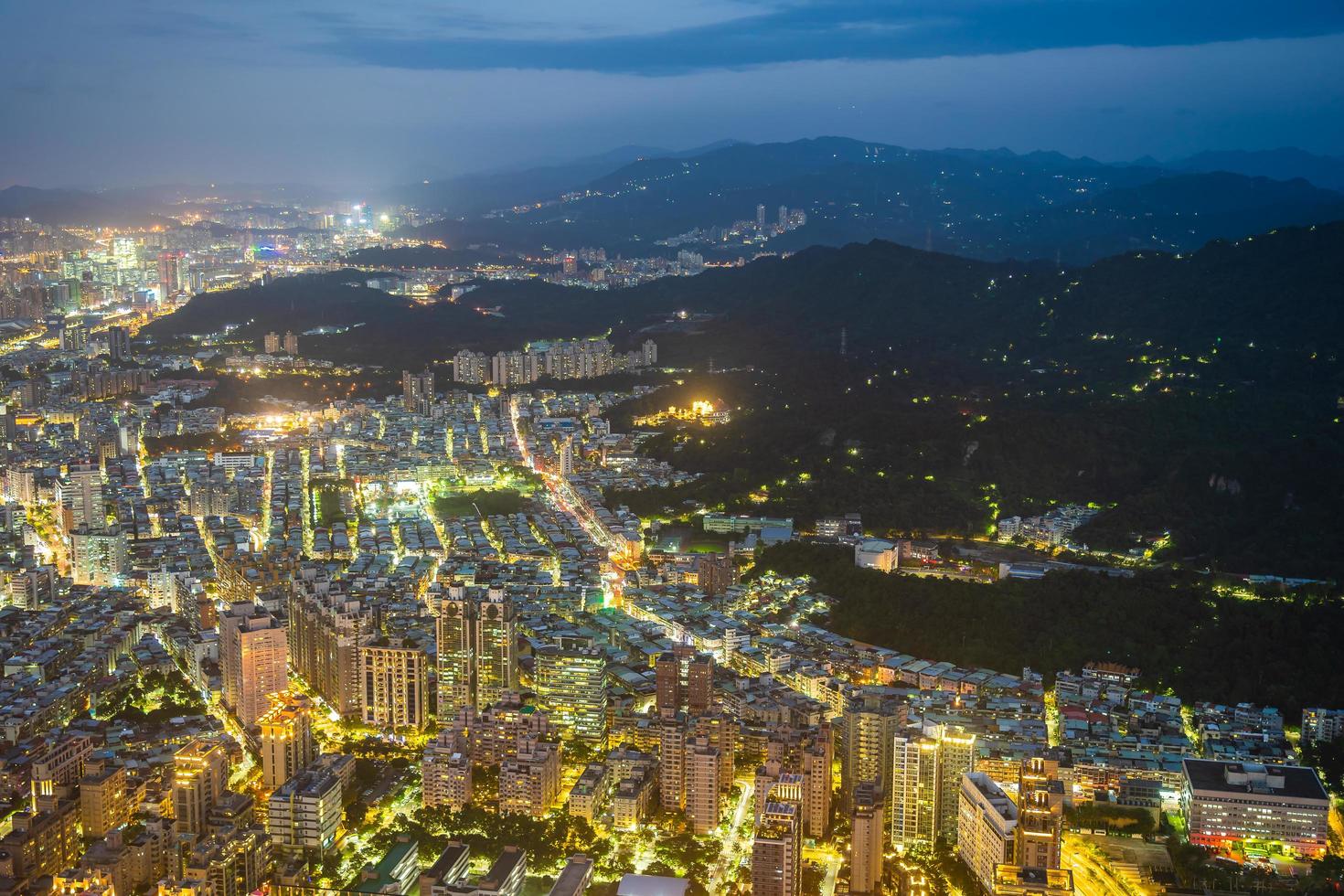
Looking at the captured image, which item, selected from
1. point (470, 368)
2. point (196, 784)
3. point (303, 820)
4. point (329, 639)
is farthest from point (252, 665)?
point (470, 368)

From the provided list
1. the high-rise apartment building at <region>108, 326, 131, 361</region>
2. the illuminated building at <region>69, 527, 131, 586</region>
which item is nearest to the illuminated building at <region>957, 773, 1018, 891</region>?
the illuminated building at <region>69, 527, 131, 586</region>

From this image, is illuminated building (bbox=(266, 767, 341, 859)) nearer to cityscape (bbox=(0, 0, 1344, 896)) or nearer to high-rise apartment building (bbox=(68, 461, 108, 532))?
cityscape (bbox=(0, 0, 1344, 896))

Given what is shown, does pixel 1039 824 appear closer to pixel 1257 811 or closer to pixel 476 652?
pixel 1257 811

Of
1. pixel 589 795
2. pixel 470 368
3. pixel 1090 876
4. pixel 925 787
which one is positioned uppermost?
pixel 470 368

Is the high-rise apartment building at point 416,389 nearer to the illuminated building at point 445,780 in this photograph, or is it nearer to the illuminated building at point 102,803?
the illuminated building at point 445,780

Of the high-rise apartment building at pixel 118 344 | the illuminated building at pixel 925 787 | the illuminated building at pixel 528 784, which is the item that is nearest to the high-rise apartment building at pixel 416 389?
the high-rise apartment building at pixel 118 344

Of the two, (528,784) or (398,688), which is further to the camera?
(398,688)
